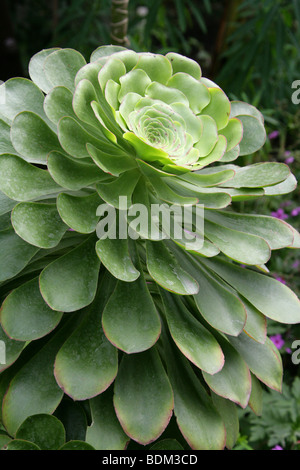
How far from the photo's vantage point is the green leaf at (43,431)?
0.65 metres

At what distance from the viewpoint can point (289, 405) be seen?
1149 millimetres

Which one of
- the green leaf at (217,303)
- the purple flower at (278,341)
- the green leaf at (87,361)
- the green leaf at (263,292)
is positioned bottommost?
the purple flower at (278,341)

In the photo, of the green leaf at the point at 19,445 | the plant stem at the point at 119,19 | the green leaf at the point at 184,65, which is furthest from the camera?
the plant stem at the point at 119,19

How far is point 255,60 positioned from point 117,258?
4.85 ft

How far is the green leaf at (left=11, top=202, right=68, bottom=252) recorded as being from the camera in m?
0.68

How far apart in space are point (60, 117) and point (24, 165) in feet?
0.31

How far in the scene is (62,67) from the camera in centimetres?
81

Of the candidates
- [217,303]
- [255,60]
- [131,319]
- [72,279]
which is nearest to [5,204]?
[72,279]

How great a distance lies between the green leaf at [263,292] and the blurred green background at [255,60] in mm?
445

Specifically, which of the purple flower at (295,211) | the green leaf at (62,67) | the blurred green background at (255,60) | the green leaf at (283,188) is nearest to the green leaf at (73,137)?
the green leaf at (62,67)

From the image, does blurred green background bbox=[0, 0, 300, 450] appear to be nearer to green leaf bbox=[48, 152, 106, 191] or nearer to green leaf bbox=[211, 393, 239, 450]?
green leaf bbox=[211, 393, 239, 450]

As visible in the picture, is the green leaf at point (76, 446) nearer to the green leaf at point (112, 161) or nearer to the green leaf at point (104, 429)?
the green leaf at point (104, 429)

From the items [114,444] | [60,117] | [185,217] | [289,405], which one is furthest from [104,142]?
[289,405]

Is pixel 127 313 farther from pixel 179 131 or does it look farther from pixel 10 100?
pixel 10 100
